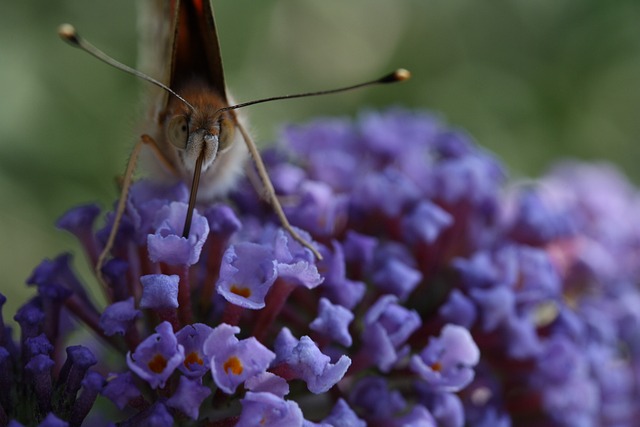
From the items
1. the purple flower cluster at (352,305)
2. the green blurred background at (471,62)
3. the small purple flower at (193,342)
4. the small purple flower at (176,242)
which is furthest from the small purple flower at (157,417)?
the green blurred background at (471,62)

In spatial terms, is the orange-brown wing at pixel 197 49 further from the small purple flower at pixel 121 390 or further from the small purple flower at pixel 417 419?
the small purple flower at pixel 417 419

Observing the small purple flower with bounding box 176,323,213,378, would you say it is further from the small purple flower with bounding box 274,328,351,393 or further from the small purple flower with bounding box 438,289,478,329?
the small purple flower with bounding box 438,289,478,329

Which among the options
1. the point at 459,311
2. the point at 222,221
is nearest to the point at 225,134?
the point at 222,221

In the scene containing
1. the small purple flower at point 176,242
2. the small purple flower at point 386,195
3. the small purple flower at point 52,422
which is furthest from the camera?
the small purple flower at point 386,195

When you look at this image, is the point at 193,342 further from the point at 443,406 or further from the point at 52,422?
the point at 443,406

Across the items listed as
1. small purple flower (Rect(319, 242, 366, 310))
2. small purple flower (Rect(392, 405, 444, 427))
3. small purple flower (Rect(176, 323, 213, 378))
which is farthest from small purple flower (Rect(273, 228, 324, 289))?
small purple flower (Rect(392, 405, 444, 427))

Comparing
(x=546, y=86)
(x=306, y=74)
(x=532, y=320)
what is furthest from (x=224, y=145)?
(x=546, y=86)

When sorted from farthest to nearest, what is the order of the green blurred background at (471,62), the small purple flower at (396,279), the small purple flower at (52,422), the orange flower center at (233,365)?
the green blurred background at (471,62), the small purple flower at (396,279), the orange flower center at (233,365), the small purple flower at (52,422)

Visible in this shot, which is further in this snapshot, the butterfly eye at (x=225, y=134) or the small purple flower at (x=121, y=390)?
the butterfly eye at (x=225, y=134)
